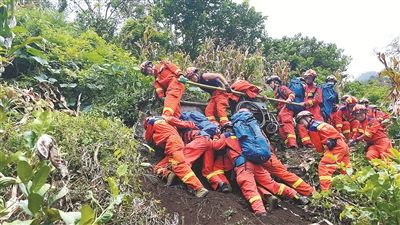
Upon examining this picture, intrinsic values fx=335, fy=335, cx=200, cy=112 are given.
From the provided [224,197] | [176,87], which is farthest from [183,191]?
[176,87]

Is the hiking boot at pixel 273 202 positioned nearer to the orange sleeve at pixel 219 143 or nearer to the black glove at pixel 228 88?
the orange sleeve at pixel 219 143

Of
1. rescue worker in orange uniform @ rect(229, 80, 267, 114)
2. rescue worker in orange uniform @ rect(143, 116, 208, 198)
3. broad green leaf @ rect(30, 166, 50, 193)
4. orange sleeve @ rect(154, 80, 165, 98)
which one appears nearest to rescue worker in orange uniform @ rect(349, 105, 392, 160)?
rescue worker in orange uniform @ rect(229, 80, 267, 114)

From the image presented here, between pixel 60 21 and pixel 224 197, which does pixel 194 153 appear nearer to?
pixel 224 197

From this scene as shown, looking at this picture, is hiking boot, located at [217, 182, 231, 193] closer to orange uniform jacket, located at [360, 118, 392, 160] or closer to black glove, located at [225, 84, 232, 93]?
black glove, located at [225, 84, 232, 93]

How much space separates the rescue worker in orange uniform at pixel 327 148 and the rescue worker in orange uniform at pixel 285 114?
2.79 ft

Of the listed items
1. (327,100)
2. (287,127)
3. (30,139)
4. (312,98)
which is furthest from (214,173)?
(327,100)

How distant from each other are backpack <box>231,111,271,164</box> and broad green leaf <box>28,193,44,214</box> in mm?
3175

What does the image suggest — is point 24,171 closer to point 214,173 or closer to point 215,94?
point 214,173

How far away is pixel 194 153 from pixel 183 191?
0.61 meters

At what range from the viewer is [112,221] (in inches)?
109

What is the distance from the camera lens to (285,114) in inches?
265

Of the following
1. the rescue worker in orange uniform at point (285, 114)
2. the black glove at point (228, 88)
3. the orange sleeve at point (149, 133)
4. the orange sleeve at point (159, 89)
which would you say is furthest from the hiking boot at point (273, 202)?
the orange sleeve at point (159, 89)

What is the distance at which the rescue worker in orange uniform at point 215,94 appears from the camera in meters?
6.16

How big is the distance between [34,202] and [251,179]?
313 cm
